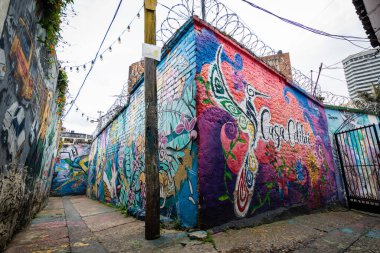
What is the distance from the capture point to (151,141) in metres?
2.91

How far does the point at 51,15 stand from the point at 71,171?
12.3 meters

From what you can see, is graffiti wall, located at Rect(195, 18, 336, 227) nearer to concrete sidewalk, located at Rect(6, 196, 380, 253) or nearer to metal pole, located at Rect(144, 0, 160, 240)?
concrete sidewalk, located at Rect(6, 196, 380, 253)

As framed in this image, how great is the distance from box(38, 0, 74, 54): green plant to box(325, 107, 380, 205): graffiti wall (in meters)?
8.48

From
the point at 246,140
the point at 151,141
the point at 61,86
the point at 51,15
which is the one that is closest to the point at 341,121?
the point at 246,140

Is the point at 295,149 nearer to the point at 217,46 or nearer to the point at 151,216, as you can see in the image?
the point at 217,46

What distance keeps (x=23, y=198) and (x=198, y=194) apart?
336cm

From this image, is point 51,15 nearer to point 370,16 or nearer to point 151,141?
point 151,141

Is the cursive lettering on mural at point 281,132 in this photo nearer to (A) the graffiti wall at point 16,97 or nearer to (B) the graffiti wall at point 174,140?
(B) the graffiti wall at point 174,140

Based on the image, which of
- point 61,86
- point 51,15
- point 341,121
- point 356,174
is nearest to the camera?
point 51,15

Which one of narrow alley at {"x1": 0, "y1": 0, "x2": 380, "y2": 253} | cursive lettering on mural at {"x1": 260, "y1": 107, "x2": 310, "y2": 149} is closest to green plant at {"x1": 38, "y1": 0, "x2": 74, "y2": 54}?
narrow alley at {"x1": 0, "y1": 0, "x2": 380, "y2": 253}

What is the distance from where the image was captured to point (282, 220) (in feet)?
13.1

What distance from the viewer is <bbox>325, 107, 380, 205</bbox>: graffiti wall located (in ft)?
21.4

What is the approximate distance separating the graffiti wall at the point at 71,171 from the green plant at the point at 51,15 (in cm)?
1172

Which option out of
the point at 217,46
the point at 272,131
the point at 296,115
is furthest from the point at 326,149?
the point at 217,46
